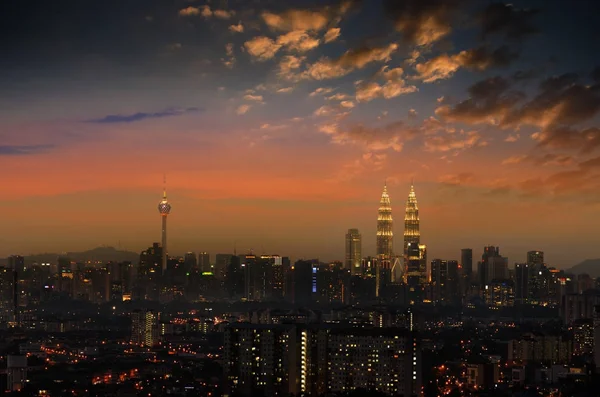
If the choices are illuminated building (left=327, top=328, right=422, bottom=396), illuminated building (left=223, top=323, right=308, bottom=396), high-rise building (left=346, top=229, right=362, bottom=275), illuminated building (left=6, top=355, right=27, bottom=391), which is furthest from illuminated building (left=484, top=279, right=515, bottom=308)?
illuminated building (left=223, top=323, right=308, bottom=396)

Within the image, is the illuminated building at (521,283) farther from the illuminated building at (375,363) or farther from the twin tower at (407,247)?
the illuminated building at (375,363)

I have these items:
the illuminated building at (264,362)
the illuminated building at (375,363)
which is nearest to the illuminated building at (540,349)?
the illuminated building at (375,363)

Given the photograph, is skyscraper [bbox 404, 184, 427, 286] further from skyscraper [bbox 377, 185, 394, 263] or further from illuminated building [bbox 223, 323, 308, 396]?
illuminated building [bbox 223, 323, 308, 396]

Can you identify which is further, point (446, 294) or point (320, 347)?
point (446, 294)

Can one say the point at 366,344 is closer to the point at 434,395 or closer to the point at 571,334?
the point at 434,395

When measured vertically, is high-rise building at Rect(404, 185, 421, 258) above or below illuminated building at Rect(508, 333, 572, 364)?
above

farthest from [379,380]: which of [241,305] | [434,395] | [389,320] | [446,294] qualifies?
[446,294]
